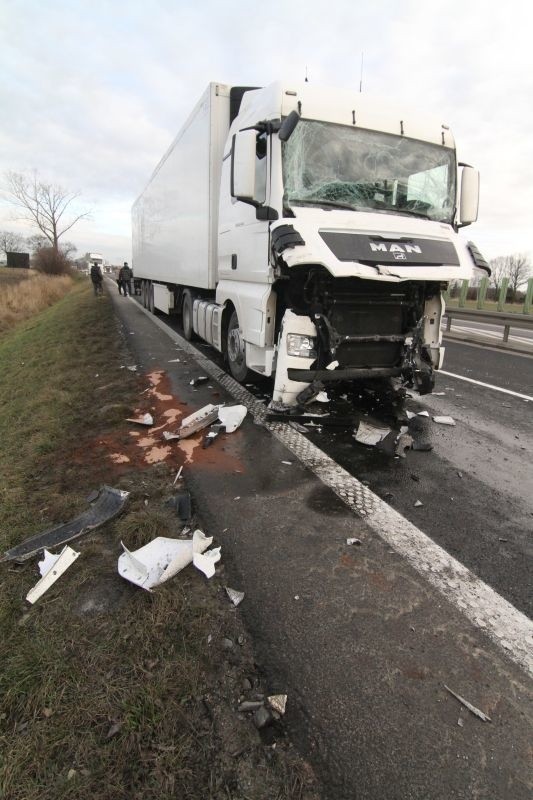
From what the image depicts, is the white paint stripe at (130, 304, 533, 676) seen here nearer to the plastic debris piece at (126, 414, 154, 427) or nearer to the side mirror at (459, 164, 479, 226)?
the plastic debris piece at (126, 414, 154, 427)

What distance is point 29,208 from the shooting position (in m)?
60.9

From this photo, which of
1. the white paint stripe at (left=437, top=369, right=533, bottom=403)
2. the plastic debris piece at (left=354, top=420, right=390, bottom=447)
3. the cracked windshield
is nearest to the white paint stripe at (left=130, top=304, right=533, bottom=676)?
the plastic debris piece at (left=354, top=420, right=390, bottom=447)

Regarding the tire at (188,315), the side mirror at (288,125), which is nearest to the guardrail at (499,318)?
the tire at (188,315)

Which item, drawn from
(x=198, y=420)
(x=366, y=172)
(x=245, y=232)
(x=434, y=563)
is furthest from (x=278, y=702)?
(x=245, y=232)

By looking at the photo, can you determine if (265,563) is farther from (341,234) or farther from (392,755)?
(341,234)

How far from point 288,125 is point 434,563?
13.0 ft

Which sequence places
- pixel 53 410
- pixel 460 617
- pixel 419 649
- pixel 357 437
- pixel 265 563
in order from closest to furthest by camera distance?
pixel 419 649 → pixel 460 617 → pixel 265 563 → pixel 357 437 → pixel 53 410

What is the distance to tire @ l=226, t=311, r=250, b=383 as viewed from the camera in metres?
6.02

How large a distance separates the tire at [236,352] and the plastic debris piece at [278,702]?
443cm

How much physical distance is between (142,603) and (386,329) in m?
3.63

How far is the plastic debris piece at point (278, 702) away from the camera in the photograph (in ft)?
5.65

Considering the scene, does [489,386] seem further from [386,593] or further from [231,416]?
[386,593]

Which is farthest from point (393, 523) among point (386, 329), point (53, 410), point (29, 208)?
point (29, 208)

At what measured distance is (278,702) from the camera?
1.75 meters
